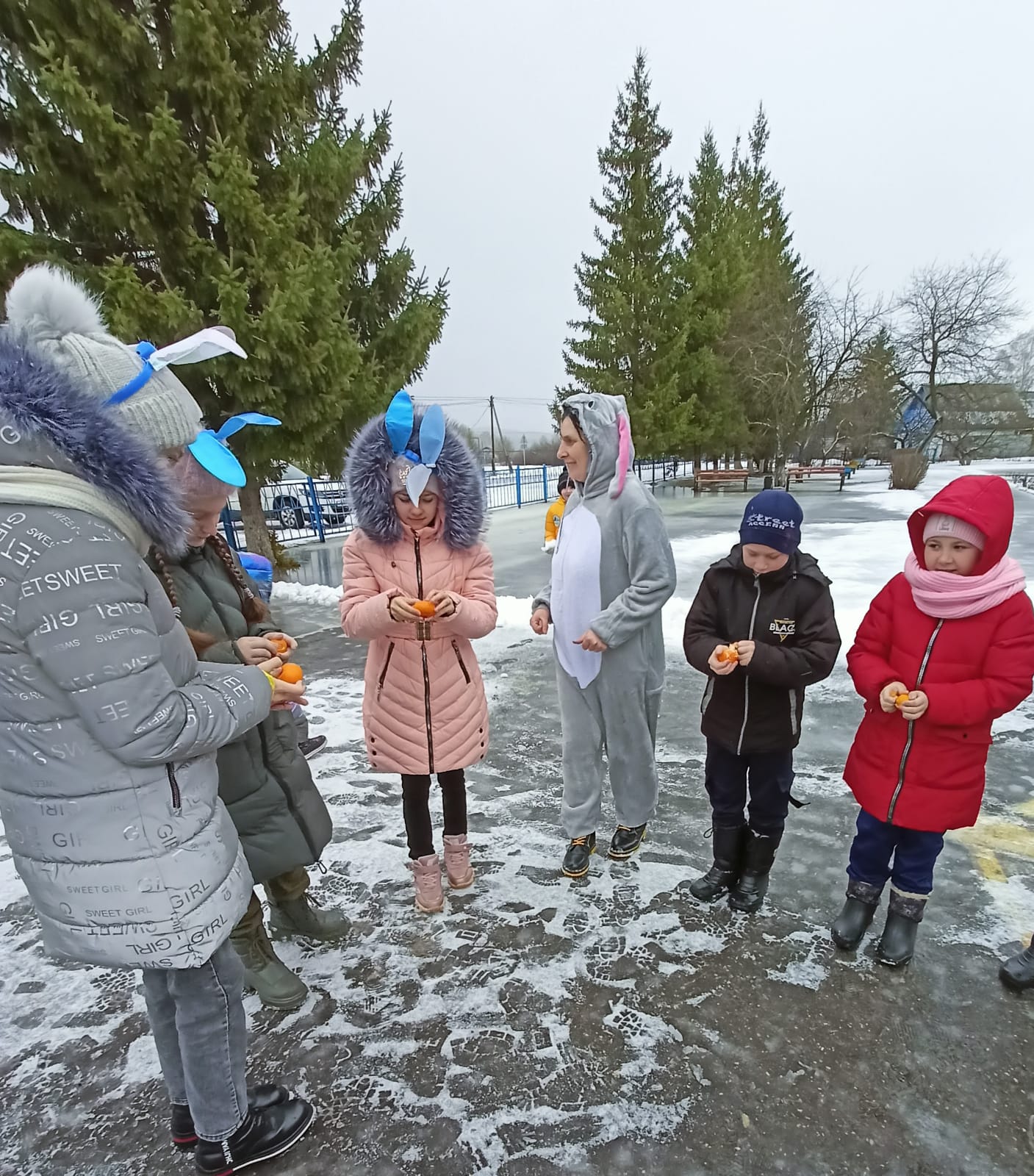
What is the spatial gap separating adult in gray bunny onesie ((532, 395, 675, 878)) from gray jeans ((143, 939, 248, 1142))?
1.53 meters

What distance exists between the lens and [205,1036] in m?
1.58

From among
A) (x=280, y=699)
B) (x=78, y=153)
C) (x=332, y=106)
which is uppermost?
(x=332, y=106)

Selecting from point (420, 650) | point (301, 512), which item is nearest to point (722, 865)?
point (420, 650)

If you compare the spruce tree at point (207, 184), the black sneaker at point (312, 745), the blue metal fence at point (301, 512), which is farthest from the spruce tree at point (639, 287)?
the black sneaker at point (312, 745)

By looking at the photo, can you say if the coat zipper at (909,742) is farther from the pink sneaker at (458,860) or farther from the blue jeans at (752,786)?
the pink sneaker at (458,860)

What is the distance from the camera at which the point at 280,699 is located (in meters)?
1.75

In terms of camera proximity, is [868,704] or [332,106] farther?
[332,106]

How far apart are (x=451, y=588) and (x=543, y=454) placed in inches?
2545

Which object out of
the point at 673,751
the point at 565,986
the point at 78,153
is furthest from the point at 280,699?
the point at 78,153

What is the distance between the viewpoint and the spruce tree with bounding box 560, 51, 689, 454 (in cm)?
2261

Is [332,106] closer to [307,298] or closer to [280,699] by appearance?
[307,298]

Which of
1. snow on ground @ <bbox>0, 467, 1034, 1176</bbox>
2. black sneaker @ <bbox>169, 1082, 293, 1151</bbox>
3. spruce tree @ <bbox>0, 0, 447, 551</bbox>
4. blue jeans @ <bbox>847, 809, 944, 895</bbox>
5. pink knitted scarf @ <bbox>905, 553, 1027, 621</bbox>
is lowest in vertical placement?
snow on ground @ <bbox>0, 467, 1034, 1176</bbox>

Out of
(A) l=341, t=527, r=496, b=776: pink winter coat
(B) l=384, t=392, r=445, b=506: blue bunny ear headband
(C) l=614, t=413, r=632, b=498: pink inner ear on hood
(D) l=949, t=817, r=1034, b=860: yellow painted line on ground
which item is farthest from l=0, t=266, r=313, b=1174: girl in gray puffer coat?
A: (D) l=949, t=817, r=1034, b=860: yellow painted line on ground

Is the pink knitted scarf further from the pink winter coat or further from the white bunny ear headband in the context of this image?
the white bunny ear headband
